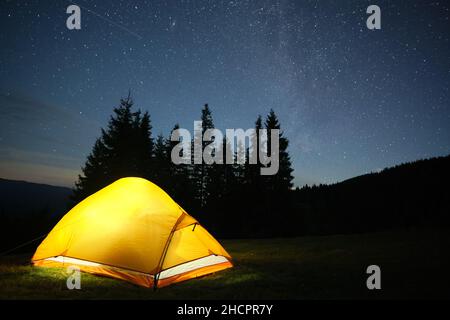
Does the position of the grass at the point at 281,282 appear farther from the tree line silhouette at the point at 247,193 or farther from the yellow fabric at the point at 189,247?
the tree line silhouette at the point at 247,193

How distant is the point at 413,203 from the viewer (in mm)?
40531

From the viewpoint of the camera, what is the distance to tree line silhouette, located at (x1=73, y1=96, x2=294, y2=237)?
2680cm

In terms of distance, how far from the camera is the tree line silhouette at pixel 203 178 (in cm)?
2680

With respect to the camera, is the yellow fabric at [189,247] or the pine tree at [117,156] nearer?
the yellow fabric at [189,247]

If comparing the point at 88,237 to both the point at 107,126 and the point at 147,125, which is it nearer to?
the point at 107,126

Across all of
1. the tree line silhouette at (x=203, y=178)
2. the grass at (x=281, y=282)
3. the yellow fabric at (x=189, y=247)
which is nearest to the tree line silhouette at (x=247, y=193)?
the tree line silhouette at (x=203, y=178)

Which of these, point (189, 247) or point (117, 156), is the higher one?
point (117, 156)

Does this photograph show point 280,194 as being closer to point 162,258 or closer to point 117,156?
point 117,156

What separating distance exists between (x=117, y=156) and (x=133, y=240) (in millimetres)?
21009

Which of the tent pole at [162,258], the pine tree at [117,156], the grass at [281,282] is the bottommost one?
the grass at [281,282]

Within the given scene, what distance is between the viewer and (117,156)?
2648 cm

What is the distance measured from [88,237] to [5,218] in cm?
2671

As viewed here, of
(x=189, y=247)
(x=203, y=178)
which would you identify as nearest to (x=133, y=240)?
(x=189, y=247)
